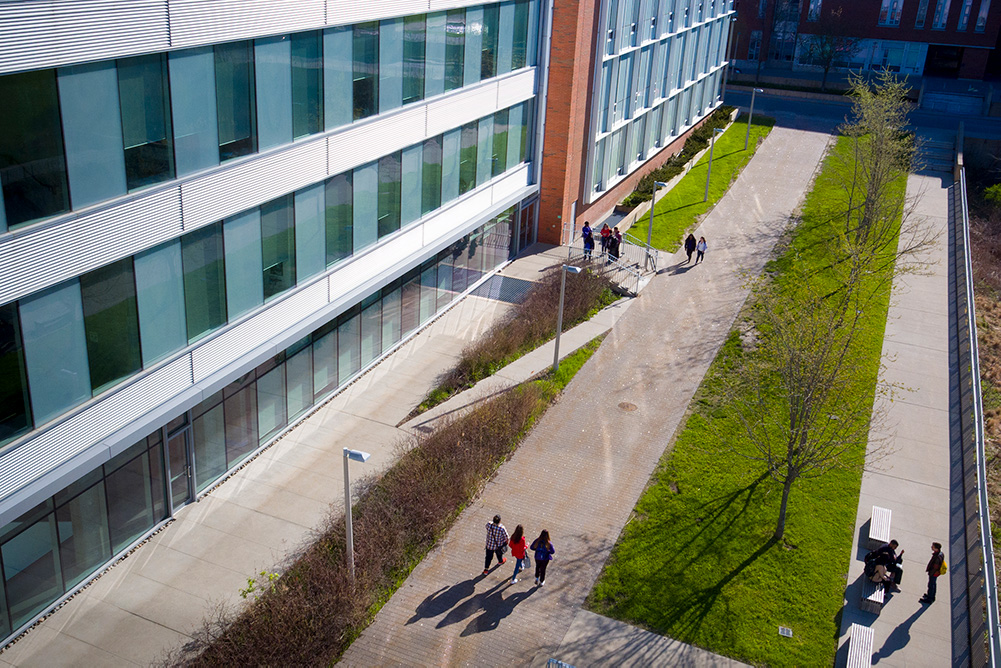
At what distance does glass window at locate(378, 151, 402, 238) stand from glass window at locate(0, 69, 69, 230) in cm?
991

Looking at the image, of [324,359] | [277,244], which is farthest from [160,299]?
[324,359]

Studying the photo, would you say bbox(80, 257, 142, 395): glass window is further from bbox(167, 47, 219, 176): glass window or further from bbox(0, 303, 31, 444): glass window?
bbox(167, 47, 219, 176): glass window

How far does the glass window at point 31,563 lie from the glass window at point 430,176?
13426 millimetres

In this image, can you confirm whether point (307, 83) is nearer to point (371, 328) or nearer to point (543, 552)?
point (371, 328)

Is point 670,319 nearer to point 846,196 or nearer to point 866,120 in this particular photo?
point 866,120

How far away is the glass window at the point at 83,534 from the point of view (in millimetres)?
16141

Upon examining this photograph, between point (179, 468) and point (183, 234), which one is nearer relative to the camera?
point (183, 234)

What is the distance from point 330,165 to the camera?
20719mm

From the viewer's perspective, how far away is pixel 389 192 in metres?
23.8

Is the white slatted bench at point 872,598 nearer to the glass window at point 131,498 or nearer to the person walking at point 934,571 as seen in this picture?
the person walking at point 934,571

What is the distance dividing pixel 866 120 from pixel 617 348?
58.0ft

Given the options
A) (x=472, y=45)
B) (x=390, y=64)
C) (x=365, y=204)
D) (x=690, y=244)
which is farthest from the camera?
(x=690, y=244)

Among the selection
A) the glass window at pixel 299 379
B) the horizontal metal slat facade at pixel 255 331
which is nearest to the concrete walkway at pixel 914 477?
the horizontal metal slat facade at pixel 255 331

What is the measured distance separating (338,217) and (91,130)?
783 cm
